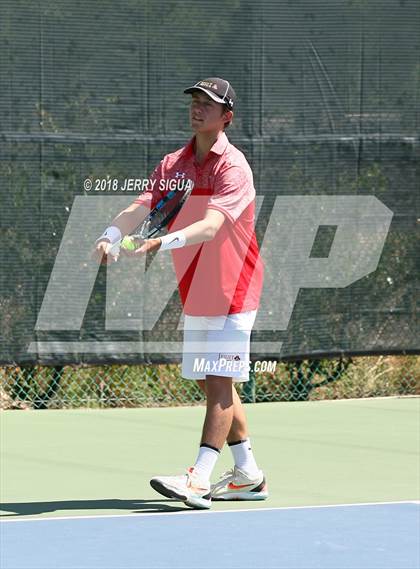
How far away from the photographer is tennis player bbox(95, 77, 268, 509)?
6574 millimetres

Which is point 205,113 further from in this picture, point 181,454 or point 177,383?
point 177,383

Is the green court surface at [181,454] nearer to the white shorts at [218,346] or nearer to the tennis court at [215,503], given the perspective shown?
the tennis court at [215,503]

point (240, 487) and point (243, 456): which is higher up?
point (243, 456)

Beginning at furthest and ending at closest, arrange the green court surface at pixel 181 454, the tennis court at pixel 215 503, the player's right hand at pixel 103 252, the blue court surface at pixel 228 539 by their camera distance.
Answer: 1. the green court surface at pixel 181 454
2. the player's right hand at pixel 103 252
3. the tennis court at pixel 215 503
4. the blue court surface at pixel 228 539

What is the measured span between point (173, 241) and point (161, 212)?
623mm

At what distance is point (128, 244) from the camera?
6.14 meters

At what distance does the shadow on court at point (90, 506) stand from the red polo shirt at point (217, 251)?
0.86 m

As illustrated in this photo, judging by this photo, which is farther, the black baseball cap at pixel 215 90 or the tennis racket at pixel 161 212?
the tennis racket at pixel 161 212

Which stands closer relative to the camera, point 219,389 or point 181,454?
point 219,389

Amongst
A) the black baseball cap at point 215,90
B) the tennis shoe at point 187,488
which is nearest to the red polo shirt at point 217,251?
the black baseball cap at point 215,90

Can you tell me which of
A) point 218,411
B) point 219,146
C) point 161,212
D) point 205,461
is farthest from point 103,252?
point 205,461

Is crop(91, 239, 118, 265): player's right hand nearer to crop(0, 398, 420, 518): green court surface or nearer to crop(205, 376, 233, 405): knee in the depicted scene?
crop(205, 376, 233, 405): knee

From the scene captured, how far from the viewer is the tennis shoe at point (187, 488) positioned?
639 cm

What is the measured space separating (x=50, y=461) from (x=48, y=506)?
4.02 feet
